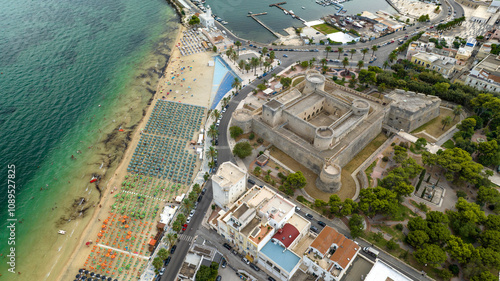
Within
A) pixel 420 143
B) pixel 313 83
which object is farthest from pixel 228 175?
pixel 420 143

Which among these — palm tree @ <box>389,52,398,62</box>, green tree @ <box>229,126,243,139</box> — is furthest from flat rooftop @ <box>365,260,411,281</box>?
palm tree @ <box>389,52,398,62</box>

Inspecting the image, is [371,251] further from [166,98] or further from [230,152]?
[166,98]

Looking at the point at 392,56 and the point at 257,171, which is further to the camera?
the point at 392,56

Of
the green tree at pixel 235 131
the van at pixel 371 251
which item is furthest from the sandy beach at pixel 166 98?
the van at pixel 371 251

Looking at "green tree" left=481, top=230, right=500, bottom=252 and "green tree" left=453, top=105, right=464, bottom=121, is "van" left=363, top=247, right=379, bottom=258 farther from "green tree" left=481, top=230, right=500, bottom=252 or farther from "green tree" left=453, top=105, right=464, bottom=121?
"green tree" left=453, top=105, right=464, bottom=121

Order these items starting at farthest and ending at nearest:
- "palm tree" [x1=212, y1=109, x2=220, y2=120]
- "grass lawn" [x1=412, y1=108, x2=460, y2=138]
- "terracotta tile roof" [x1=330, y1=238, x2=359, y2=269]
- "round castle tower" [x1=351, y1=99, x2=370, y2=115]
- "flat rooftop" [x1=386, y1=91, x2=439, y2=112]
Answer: "palm tree" [x1=212, y1=109, x2=220, y2=120] < "grass lawn" [x1=412, y1=108, x2=460, y2=138] < "flat rooftop" [x1=386, y1=91, x2=439, y2=112] < "round castle tower" [x1=351, y1=99, x2=370, y2=115] < "terracotta tile roof" [x1=330, y1=238, x2=359, y2=269]

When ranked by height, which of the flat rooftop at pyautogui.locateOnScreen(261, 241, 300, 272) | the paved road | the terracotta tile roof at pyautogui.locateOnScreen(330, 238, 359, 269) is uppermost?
the terracotta tile roof at pyautogui.locateOnScreen(330, 238, 359, 269)

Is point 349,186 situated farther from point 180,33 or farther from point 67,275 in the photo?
point 180,33
